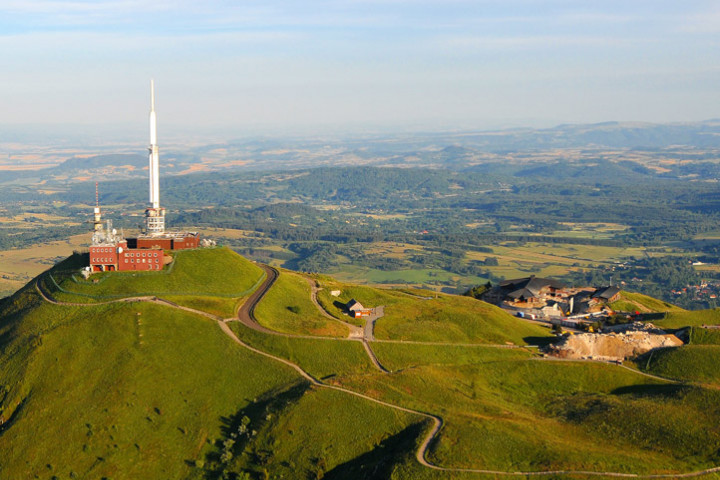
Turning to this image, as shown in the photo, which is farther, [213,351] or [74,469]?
[213,351]

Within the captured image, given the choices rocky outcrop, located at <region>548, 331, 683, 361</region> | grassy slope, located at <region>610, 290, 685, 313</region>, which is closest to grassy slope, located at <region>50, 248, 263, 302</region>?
rocky outcrop, located at <region>548, 331, 683, 361</region>

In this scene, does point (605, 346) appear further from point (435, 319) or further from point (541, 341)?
point (435, 319)

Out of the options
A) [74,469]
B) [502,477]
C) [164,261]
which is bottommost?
[74,469]

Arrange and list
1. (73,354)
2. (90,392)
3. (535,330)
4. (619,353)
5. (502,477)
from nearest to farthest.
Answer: (502,477), (90,392), (73,354), (619,353), (535,330)

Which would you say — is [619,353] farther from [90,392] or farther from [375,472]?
[90,392]

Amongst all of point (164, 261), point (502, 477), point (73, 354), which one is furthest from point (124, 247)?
point (502, 477)

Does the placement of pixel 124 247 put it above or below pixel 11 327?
above

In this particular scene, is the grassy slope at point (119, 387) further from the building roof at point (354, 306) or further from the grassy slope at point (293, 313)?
the building roof at point (354, 306)
